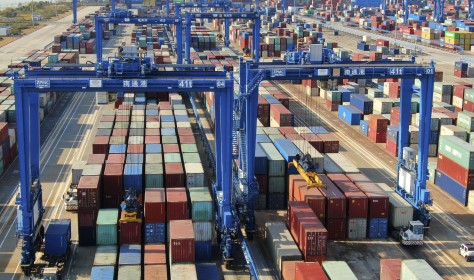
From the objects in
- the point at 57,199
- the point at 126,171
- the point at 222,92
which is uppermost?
the point at 222,92

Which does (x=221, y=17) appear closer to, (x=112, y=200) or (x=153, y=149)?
(x=153, y=149)

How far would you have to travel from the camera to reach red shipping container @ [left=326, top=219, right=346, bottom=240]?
41719 mm

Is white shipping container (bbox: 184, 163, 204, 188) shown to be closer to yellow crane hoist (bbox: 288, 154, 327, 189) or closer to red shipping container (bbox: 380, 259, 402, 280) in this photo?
yellow crane hoist (bbox: 288, 154, 327, 189)

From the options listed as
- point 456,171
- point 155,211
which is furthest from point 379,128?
point 155,211

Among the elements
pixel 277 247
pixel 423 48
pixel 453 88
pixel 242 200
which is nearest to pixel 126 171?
pixel 242 200

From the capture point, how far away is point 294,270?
1352 inches

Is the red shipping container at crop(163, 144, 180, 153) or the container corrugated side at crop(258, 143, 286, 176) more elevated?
the red shipping container at crop(163, 144, 180, 153)

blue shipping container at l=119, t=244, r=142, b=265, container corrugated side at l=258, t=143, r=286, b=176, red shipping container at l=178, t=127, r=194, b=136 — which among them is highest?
red shipping container at l=178, t=127, r=194, b=136

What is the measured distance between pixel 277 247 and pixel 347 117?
42.0m

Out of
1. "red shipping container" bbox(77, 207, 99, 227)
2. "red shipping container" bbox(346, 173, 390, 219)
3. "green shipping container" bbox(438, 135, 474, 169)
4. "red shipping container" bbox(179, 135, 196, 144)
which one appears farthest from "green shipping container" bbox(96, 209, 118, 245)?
"green shipping container" bbox(438, 135, 474, 169)

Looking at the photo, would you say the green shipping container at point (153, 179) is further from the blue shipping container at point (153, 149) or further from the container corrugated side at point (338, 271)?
the container corrugated side at point (338, 271)

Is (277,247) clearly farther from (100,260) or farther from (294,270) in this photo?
(100,260)

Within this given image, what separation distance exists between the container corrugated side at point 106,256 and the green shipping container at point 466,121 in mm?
39079

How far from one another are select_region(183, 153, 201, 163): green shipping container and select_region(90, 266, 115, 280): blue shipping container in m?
14.8
